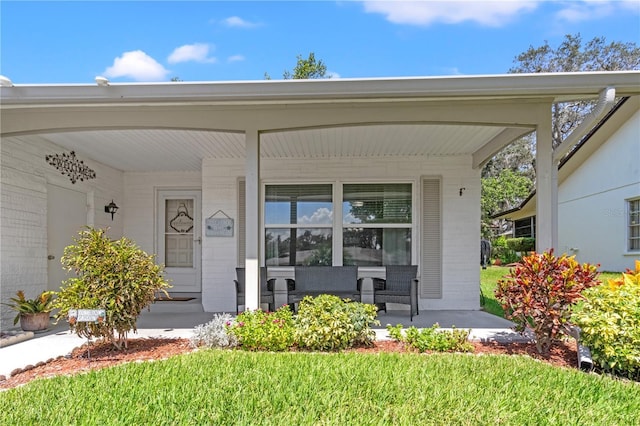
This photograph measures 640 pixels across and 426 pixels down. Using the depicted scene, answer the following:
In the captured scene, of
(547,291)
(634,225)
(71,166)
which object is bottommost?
(547,291)

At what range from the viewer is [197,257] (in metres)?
8.38

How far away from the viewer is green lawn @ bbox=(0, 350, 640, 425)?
8.76 feet

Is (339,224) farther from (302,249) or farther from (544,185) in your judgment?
(544,185)

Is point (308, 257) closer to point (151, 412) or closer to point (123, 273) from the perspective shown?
point (123, 273)

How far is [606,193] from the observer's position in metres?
11.3

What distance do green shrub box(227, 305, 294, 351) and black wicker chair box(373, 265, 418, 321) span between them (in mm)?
2156

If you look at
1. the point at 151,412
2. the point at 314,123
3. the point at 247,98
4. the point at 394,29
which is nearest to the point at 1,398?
the point at 151,412

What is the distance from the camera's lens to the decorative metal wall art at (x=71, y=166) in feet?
20.5

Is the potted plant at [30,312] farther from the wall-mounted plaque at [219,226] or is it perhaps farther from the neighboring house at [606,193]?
the neighboring house at [606,193]

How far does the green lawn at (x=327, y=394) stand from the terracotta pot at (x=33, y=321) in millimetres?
2268

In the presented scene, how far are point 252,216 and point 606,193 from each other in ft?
36.3

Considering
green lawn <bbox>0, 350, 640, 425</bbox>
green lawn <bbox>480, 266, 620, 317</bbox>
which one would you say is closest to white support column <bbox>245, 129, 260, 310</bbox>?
green lawn <bbox>0, 350, 640, 425</bbox>

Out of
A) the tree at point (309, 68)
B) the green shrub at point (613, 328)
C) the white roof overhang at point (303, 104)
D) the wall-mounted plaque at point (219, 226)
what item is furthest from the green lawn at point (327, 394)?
the tree at point (309, 68)

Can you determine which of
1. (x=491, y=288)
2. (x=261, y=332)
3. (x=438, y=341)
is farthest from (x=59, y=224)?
(x=491, y=288)
